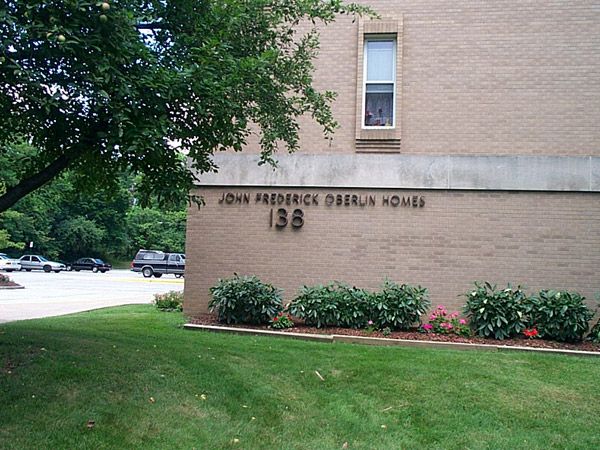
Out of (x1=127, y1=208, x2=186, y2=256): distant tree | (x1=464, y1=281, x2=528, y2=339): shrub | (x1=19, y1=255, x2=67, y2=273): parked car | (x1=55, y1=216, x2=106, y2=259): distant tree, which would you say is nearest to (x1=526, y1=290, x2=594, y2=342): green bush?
(x1=464, y1=281, x2=528, y2=339): shrub

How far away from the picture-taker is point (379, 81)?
11.9 m

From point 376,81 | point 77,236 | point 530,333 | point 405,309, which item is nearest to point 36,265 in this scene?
point 77,236

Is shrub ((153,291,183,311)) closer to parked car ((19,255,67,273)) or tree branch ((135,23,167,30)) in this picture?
tree branch ((135,23,167,30))

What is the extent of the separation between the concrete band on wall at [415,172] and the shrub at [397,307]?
2196 mm

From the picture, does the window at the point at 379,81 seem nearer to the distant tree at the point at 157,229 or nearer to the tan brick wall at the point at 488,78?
the tan brick wall at the point at 488,78

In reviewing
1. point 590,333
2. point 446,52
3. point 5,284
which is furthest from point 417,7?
point 5,284

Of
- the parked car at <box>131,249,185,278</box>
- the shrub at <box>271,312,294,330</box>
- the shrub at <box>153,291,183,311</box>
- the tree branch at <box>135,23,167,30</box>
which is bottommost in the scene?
the parked car at <box>131,249,185,278</box>

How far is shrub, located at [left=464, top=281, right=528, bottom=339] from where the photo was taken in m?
9.95

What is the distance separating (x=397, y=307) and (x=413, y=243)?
1567mm

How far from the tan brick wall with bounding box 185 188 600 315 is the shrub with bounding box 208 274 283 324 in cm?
74

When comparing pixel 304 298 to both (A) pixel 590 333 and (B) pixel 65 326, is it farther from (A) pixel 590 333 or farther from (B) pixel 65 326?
(A) pixel 590 333

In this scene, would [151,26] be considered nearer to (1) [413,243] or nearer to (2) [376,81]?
(2) [376,81]

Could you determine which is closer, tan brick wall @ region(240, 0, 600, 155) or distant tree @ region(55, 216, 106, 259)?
tan brick wall @ region(240, 0, 600, 155)

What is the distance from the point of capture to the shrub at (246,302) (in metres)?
10.7
